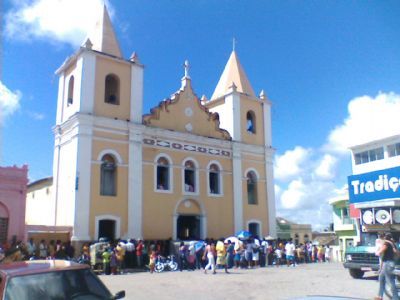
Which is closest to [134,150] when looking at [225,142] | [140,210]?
[140,210]

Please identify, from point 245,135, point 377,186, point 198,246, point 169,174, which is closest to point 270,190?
point 245,135

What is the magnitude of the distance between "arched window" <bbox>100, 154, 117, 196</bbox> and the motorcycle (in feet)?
15.6

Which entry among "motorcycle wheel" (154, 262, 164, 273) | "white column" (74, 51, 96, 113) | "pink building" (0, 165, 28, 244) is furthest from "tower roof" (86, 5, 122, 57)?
"motorcycle wheel" (154, 262, 164, 273)

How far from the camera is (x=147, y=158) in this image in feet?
83.9

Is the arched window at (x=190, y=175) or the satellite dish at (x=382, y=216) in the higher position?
the arched window at (x=190, y=175)

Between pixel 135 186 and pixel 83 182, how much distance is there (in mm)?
3033

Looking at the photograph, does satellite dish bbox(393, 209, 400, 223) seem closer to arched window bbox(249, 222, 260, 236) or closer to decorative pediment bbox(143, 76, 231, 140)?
arched window bbox(249, 222, 260, 236)

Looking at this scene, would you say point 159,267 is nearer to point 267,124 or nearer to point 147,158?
point 147,158

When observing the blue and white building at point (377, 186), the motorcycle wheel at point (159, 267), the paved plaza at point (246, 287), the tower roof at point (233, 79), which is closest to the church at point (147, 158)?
the tower roof at point (233, 79)

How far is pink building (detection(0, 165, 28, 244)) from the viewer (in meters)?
20.6

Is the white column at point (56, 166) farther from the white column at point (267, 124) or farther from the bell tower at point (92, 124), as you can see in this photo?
the white column at point (267, 124)

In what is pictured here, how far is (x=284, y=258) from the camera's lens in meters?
26.7

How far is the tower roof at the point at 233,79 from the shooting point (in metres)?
32.2

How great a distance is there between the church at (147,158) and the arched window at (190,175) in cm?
7
